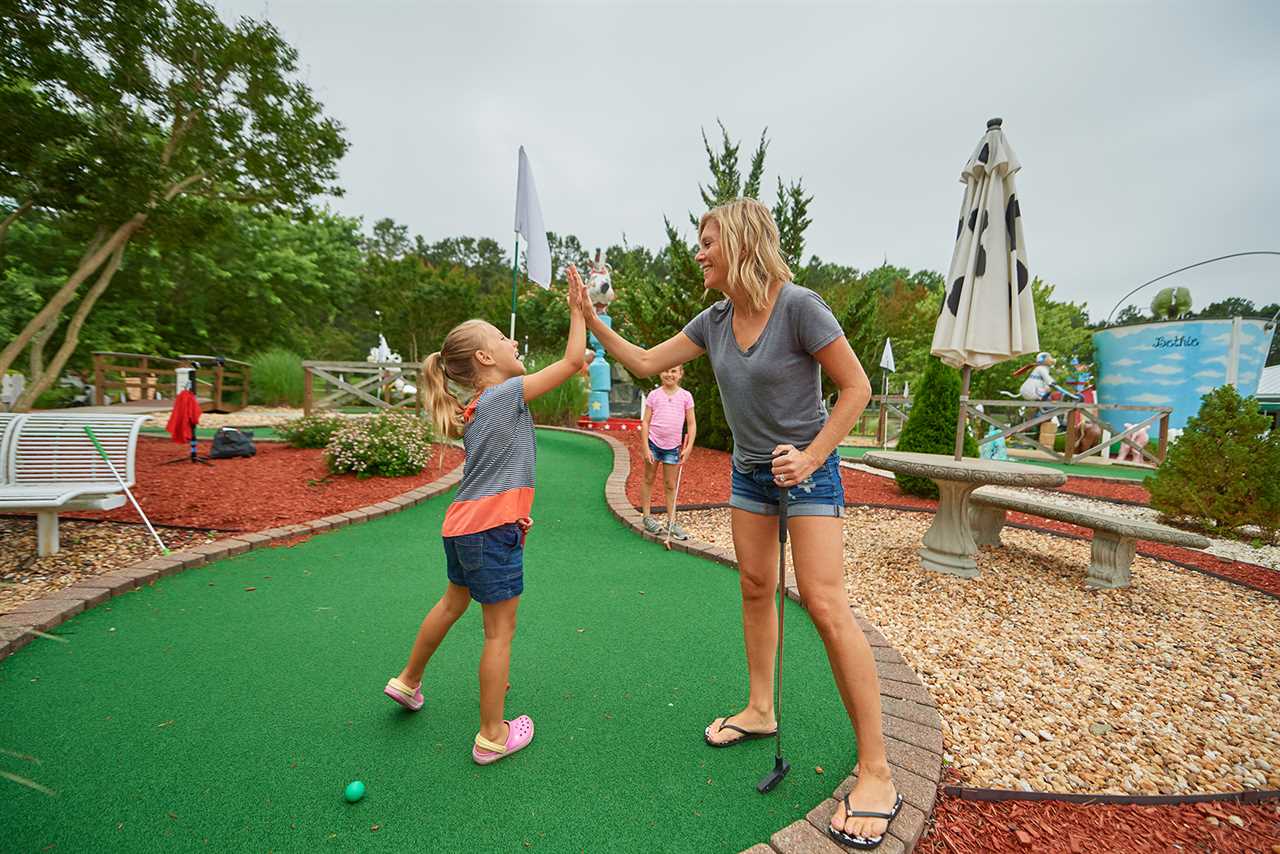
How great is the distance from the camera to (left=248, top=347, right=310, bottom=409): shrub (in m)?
15.6

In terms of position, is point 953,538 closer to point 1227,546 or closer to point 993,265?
point 993,265

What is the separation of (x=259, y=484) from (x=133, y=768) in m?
4.83

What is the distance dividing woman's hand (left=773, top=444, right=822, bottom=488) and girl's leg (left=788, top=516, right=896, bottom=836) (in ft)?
0.59

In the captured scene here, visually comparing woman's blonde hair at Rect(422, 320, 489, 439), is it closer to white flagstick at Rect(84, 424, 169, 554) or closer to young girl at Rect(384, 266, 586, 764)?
young girl at Rect(384, 266, 586, 764)

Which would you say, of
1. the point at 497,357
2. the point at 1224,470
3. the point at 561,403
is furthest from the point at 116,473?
the point at 1224,470

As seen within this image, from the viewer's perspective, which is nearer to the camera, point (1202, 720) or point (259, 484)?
point (1202, 720)

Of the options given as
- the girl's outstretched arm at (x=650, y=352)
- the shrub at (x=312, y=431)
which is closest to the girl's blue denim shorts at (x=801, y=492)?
the girl's outstretched arm at (x=650, y=352)

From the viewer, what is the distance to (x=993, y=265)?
13.6 feet

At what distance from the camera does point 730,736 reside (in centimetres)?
207

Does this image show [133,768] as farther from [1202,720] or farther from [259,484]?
[259,484]

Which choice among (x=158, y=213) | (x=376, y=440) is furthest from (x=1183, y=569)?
(x=158, y=213)

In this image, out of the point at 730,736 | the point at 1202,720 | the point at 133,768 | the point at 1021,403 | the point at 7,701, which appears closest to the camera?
the point at 133,768

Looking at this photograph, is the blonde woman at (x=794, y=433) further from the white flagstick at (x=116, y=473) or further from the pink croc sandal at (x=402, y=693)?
the white flagstick at (x=116, y=473)

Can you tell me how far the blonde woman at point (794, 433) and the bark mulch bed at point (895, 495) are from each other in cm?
411
